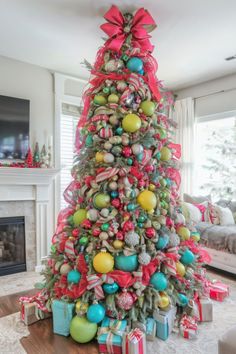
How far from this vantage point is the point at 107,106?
208 centimetres

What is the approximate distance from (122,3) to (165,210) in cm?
174

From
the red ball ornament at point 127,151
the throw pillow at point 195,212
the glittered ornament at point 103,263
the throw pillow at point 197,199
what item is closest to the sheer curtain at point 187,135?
the throw pillow at point 197,199

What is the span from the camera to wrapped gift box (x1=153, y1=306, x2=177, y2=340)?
6.46 feet

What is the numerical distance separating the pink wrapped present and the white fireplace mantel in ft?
6.91

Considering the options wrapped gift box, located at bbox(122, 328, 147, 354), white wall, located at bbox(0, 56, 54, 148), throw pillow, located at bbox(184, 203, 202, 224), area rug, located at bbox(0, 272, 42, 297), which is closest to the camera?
wrapped gift box, located at bbox(122, 328, 147, 354)

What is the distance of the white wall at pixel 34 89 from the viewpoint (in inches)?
136

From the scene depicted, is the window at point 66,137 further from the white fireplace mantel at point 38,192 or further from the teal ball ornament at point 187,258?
the teal ball ornament at point 187,258

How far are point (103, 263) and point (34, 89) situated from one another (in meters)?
2.72

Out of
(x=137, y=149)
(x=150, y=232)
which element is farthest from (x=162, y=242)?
(x=137, y=149)

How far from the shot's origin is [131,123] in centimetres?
199

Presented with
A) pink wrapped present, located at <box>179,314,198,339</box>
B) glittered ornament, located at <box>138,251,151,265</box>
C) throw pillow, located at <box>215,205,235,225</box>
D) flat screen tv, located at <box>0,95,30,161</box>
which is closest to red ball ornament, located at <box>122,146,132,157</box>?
glittered ornament, located at <box>138,251,151,265</box>

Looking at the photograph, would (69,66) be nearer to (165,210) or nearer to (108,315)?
(165,210)

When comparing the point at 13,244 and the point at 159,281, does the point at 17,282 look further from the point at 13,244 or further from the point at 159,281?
the point at 159,281

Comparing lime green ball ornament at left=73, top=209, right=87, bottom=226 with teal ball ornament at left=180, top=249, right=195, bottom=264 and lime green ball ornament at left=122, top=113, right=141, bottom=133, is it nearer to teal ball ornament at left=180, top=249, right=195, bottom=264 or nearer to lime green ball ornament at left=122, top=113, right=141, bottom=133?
lime green ball ornament at left=122, top=113, right=141, bottom=133
